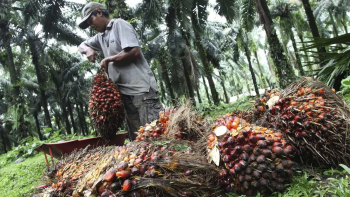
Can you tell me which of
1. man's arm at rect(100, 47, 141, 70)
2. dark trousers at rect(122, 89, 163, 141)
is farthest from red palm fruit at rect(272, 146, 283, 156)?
man's arm at rect(100, 47, 141, 70)

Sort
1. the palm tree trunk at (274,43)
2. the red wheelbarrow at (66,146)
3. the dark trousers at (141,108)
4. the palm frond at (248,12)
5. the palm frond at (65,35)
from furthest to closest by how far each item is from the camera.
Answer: the palm frond at (65,35)
the palm frond at (248,12)
the palm tree trunk at (274,43)
the dark trousers at (141,108)
the red wheelbarrow at (66,146)

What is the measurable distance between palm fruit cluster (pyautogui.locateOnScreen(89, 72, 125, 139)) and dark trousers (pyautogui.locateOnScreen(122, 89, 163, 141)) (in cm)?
A: 20

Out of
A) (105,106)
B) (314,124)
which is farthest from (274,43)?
(314,124)

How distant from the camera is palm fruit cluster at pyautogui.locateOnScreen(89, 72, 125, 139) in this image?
2.26 meters

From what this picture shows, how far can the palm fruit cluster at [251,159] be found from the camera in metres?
1.20

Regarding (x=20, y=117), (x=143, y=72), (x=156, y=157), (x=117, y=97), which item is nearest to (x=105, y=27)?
(x=143, y=72)

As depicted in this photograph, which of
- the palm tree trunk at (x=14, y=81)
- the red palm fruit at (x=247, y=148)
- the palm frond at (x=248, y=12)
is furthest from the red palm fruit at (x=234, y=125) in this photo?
the palm tree trunk at (x=14, y=81)

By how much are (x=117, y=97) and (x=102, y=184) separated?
1.32m

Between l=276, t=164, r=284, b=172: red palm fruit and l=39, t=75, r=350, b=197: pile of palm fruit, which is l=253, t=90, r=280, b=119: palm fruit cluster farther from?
l=276, t=164, r=284, b=172: red palm fruit

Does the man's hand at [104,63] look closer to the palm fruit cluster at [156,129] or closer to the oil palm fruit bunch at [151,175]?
the palm fruit cluster at [156,129]

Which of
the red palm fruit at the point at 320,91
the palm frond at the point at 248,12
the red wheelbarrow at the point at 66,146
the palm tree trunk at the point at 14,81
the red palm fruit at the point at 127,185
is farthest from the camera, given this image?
the palm tree trunk at the point at 14,81

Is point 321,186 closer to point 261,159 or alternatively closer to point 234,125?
point 261,159

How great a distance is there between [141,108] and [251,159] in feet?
4.85

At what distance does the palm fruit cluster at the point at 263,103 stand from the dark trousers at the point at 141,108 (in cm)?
95
